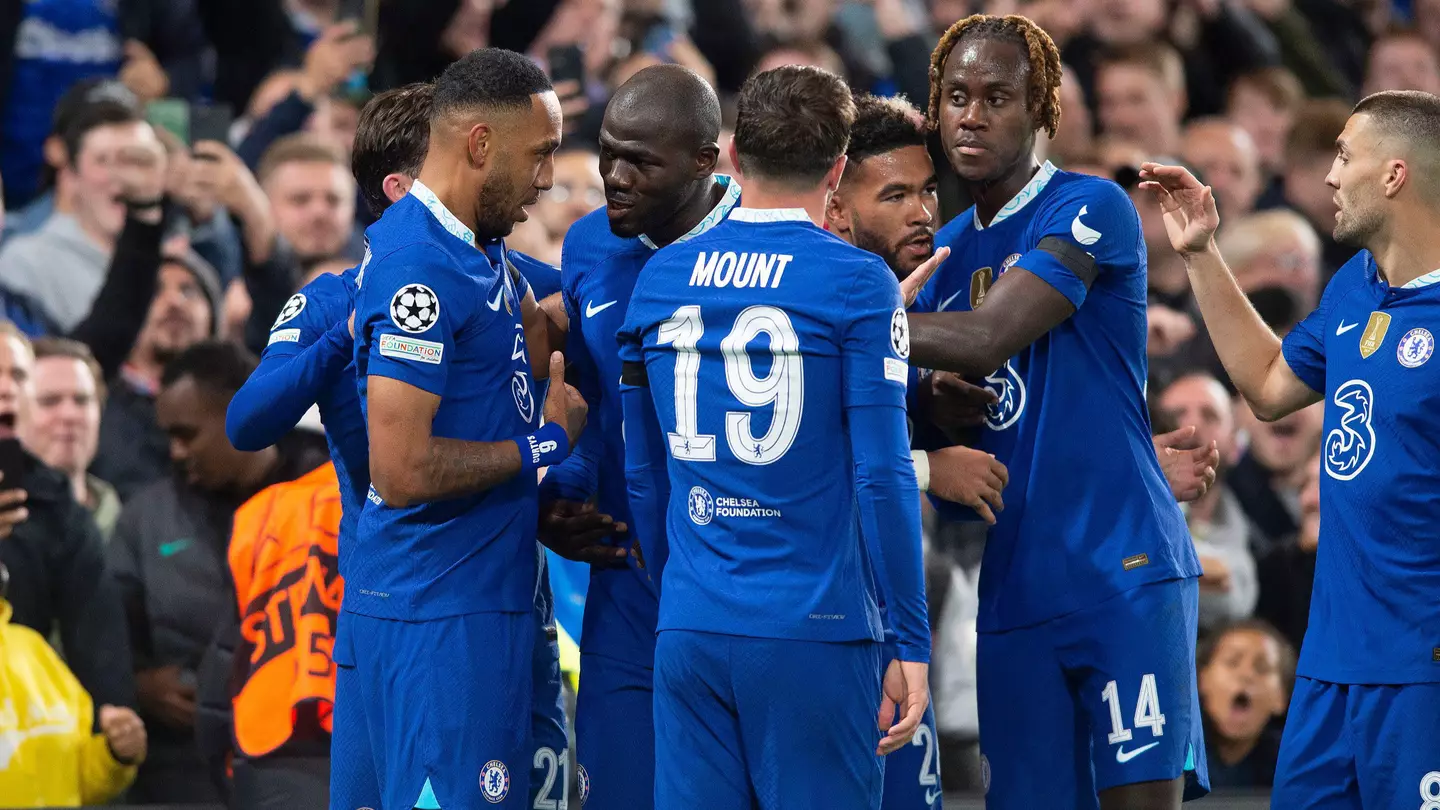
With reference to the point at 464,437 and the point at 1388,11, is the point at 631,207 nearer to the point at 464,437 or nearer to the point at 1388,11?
the point at 464,437

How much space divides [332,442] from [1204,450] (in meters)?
2.38

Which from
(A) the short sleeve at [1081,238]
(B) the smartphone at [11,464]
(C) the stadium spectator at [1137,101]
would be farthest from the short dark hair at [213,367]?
(C) the stadium spectator at [1137,101]

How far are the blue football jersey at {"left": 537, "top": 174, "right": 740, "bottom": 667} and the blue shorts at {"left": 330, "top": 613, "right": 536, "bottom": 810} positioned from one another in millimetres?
347

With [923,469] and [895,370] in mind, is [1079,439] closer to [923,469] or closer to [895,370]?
[923,469]

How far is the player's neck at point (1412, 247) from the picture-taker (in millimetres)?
4586

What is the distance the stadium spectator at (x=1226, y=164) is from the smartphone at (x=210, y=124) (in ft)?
17.8

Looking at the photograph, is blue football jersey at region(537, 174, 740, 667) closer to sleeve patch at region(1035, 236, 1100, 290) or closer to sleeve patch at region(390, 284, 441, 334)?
sleeve patch at region(390, 284, 441, 334)

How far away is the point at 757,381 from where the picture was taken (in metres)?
3.96

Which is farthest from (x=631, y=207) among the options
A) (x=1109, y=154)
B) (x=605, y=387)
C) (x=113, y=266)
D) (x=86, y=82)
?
(x=1109, y=154)

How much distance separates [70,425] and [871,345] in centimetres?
442

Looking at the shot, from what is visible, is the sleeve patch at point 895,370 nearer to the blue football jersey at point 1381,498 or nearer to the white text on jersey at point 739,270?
the white text on jersey at point 739,270

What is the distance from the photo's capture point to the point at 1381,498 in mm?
4445

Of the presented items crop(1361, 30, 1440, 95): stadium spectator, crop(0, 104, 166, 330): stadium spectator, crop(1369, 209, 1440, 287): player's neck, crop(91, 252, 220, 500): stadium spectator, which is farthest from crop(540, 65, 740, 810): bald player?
crop(1361, 30, 1440, 95): stadium spectator

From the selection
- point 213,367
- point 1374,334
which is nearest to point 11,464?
point 213,367
